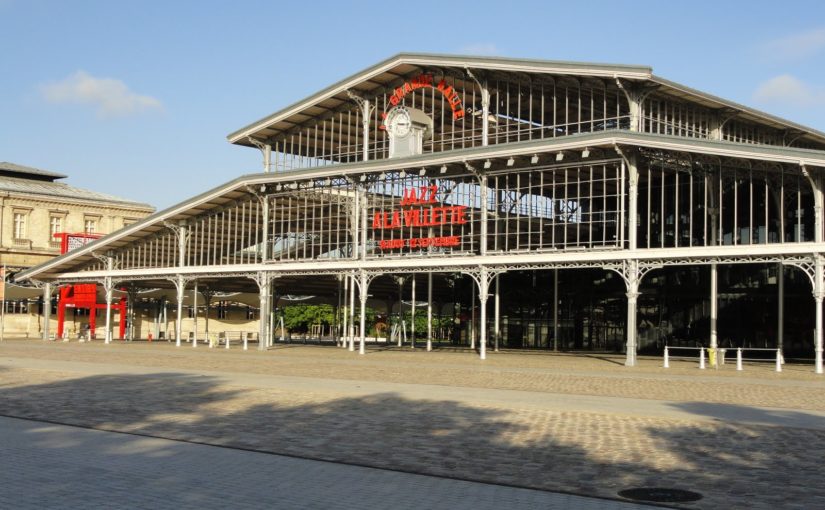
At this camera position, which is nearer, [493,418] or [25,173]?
[493,418]

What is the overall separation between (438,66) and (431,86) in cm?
132

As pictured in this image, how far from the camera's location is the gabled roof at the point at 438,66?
1647 inches

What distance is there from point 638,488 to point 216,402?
1364cm

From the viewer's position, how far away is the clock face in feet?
163

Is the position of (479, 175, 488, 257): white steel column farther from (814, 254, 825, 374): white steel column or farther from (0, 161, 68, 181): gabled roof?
(0, 161, 68, 181): gabled roof

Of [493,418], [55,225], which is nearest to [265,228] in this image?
[493,418]

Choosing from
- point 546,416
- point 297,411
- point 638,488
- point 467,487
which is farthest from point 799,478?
point 297,411

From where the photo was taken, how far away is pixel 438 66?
1898 inches

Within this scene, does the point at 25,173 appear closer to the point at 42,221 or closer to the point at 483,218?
the point at 42,221

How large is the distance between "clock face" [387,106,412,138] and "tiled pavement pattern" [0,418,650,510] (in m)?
34.8

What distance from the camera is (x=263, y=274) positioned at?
181ft

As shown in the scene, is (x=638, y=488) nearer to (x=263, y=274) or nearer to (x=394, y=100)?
(x=394, y=100)

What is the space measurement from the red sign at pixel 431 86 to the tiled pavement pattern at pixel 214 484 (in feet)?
112

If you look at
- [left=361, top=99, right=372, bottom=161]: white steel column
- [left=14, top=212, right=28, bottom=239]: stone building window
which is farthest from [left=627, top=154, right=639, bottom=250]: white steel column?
[left=14, top=212, right=28, bottom=239]: stone building window
